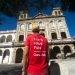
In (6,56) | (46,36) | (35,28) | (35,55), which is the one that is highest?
(46,36)

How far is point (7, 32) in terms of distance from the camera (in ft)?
128

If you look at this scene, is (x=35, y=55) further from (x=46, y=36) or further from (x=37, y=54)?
(x=46, y=36)

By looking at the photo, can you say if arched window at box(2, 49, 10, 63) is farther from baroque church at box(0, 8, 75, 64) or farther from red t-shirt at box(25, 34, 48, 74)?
red t-shirt at box(25, 34, 48, 74)

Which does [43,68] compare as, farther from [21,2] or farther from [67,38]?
[67,38]

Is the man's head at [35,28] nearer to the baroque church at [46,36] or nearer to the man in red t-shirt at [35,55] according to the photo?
the man in red t-shirt at [35,55]

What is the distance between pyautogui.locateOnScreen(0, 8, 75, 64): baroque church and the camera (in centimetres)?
3369

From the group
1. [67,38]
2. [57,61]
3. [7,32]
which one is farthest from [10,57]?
[57,61]

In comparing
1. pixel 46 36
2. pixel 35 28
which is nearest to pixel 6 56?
pixel 46 36

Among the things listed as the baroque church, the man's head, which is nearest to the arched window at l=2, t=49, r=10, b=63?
the baroque church

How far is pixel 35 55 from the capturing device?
2.81 m

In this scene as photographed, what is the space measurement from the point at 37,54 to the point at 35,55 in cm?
4

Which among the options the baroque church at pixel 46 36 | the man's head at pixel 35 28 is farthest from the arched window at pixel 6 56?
the man's head at pixel 35 28

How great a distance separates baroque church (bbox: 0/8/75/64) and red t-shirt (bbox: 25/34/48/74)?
2928 centimetres

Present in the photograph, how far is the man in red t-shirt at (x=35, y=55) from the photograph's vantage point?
2727 mm
